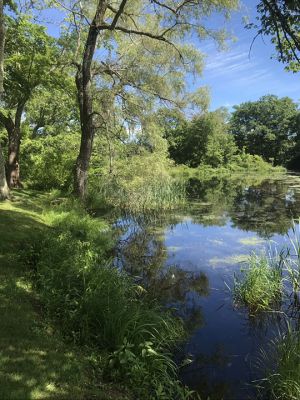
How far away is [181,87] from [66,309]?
15212mm

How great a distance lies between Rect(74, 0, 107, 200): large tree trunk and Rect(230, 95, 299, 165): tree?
201ft

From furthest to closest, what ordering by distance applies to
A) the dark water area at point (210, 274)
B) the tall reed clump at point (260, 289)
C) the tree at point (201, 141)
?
the tree at point (201, 141) < the tall reed clump at point (260, 289) < the dark water area at point (210, 274)

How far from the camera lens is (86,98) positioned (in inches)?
537

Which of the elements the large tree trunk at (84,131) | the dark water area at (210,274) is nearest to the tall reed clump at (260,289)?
the dark water area at (210,274)

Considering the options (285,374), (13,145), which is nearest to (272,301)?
(285,374)

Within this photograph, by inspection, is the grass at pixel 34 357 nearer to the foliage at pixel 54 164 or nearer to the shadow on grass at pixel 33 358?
the shadow on grass at pixel 33 358

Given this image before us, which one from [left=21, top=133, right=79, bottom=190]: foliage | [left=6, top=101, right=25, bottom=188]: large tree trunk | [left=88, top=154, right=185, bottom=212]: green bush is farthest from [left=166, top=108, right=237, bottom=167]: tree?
[left=6, top=101, right=25, bottom=188]: large tree trunk

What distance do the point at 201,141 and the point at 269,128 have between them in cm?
3005

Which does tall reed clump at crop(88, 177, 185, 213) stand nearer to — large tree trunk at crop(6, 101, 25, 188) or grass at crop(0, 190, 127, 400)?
large tree trunk at crop(6, 101, 25, 188)

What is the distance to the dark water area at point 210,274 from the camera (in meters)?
5.64

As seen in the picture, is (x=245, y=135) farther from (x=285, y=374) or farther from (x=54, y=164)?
(x=285, y=374)

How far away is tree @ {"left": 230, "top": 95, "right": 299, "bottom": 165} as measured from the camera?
75250 millimetres

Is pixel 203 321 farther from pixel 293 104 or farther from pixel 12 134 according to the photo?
pixel 293 104

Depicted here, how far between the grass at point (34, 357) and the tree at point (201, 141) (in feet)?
162
